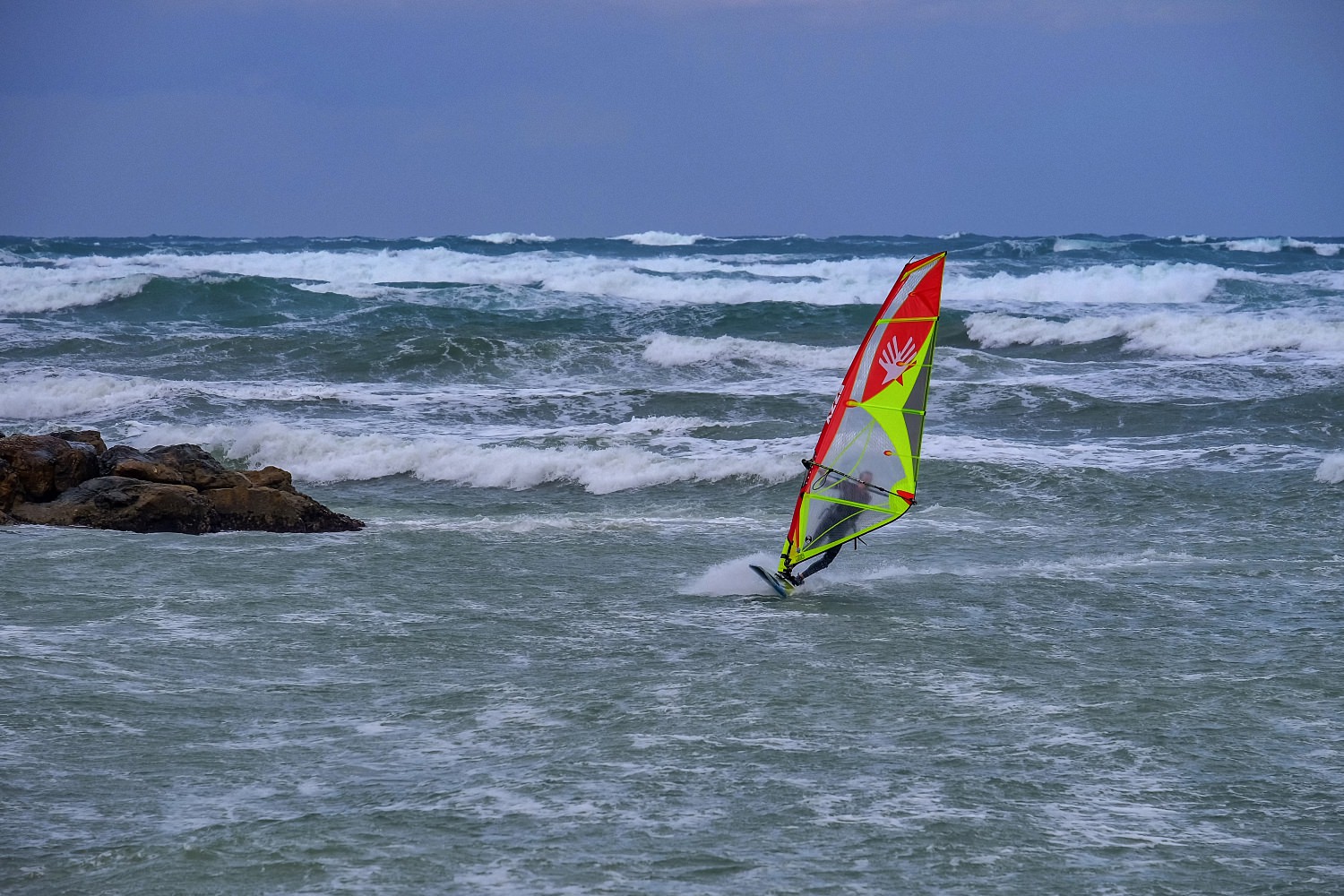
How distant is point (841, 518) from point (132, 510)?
232 inches

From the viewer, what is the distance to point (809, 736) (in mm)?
6566

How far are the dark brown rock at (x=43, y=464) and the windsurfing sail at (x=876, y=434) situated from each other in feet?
20.9

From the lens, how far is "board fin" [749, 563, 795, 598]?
32.5 feet

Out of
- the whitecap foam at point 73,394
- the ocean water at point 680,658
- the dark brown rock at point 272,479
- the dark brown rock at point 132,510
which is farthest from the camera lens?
the whitecap foam at point 73,394

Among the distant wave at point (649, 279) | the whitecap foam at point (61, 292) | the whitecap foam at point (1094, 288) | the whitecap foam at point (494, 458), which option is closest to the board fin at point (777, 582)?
the whitecap foam at point (494, 458)

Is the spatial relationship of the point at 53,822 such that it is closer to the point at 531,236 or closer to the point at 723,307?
the point at 723,307

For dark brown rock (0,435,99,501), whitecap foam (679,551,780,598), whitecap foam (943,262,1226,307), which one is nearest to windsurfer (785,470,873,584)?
whitecap foam (679,551,780,598)

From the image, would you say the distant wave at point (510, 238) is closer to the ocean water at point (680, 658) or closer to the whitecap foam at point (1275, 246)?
the whitecap foam at point (1275, 246)

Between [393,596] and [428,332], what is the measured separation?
19089 mm

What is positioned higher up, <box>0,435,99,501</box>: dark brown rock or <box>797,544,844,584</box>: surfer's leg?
<box>0,435,99,501</box>: dark brown rock

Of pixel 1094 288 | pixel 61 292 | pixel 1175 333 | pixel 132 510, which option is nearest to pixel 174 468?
pixel 132 510

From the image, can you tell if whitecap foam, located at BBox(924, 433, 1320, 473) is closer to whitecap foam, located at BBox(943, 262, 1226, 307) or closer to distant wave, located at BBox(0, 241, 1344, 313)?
distant wave, located at BBox(0, 241, 1344, 313)

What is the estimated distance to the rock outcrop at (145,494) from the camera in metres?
11.6

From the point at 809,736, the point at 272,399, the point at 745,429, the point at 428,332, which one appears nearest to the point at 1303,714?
the point at 809,736
